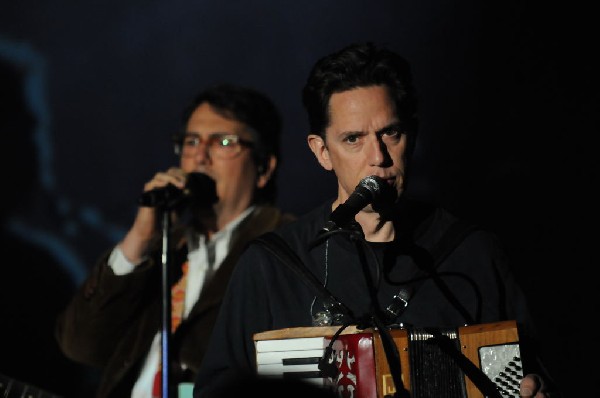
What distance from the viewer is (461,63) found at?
14.5 ft

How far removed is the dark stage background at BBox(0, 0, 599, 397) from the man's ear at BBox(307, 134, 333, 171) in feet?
4.36

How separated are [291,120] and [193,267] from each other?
3.39ft

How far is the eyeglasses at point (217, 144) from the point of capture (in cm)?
403

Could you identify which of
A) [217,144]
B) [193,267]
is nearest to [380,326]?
[193,267]

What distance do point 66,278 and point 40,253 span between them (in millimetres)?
180

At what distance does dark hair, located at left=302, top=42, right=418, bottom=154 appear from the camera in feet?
10.1

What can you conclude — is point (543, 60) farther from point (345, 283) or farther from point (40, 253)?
point (40, 253)

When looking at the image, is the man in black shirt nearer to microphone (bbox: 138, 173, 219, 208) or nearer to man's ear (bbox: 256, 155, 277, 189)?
microphone (bbox: 138, 173, 219, 208)

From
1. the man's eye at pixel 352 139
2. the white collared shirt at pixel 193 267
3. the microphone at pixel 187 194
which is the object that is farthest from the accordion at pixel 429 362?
the white collared shirt at pixel 193 267

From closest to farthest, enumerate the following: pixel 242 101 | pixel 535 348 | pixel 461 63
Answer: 1. pixel 535 348
2. pixel 242 101
3. pixel 461 63

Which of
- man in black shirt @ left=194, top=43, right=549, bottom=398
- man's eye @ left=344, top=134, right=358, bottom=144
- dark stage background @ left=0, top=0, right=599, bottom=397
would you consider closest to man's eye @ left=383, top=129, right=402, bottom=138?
man in black shirt @ left=194, top=43, right=549, bottom=398

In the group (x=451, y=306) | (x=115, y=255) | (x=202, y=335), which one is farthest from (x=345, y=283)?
(x=115, y=255)

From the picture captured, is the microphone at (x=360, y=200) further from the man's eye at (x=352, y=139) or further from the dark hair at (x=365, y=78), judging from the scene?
the dark hair at (x=365, y=78)

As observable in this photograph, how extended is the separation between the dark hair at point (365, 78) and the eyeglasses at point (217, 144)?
938 millimetres
